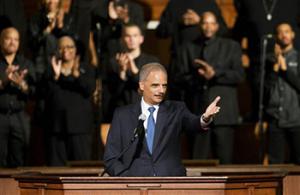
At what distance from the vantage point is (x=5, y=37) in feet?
31.7

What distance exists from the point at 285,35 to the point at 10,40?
2.59 metres

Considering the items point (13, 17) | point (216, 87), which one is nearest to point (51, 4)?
point (13, 17)

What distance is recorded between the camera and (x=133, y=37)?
9594 millimetres

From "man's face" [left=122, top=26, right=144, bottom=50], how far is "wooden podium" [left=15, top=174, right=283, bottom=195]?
308 centimetres

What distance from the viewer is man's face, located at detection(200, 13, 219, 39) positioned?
9.71m

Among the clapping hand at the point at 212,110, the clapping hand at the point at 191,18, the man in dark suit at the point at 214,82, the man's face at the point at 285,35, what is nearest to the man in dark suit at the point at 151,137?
the clapping hand at the point at 212,110

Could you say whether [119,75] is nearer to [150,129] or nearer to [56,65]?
[56,65]

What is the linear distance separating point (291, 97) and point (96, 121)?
1952 millimetres

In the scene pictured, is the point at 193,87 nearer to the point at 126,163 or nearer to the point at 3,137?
the point at 3,137

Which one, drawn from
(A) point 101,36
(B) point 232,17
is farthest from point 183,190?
(B) point 232,17

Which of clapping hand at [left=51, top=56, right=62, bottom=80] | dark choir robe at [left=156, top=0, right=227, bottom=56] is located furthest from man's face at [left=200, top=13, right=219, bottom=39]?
clapping hand at [left=51, top=56, right=62, bottom=80]

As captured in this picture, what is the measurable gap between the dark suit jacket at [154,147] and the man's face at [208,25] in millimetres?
2693

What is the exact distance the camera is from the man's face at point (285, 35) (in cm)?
965

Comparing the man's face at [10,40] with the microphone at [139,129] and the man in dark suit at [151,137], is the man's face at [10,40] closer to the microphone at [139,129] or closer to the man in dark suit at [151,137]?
the man in dark suit at [151,137]
